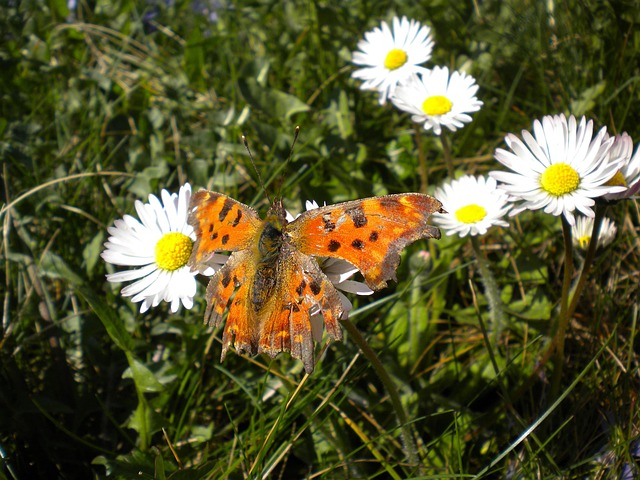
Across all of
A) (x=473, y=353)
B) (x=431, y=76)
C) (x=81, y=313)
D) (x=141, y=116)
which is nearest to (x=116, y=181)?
(x=141, y=116)

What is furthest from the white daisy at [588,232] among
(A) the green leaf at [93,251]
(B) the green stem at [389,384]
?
(A) the green leaf at [93,251]

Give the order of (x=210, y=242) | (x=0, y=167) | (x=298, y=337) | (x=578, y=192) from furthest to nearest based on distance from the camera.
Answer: (x=0, y=167) < (x=578, y=192) < (x=210, y=242) < (x=298, y=337)

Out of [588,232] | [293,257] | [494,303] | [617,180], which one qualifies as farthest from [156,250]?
[588,232]

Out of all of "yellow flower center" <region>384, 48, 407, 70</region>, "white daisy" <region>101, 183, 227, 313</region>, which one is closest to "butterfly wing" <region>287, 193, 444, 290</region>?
"white daisy" <region>101, 183, 227, 313</region>

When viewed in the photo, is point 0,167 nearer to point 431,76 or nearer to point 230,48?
point 230,48

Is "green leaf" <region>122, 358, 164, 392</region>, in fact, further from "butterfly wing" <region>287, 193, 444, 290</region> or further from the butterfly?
"butterfly wing" <region>287, 193, 444, 290</region>

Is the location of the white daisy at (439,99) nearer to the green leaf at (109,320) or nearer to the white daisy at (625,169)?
the white daisy at (625,169)

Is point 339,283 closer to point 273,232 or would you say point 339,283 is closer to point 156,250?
point 273,232
